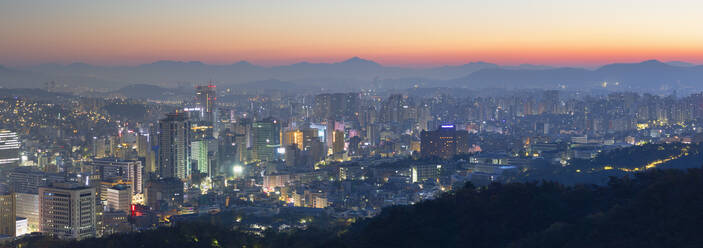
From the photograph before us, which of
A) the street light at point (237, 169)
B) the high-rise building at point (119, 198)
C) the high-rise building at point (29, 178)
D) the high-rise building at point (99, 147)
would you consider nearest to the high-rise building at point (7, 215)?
the high-rise building at point (119, 198)

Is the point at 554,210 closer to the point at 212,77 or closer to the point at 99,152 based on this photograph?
the point at 99,152

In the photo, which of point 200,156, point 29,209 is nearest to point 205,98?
point 200,156

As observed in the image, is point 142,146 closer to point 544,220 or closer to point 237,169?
point 237,169

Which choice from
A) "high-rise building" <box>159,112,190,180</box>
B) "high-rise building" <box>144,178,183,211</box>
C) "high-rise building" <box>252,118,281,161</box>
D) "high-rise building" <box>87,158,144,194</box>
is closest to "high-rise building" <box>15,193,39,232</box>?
"high-rise building" <box>144,178,183,211</box>

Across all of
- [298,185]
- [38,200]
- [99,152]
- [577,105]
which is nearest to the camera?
[38,200]

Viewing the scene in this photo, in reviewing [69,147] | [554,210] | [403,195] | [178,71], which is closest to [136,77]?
[178,71]
